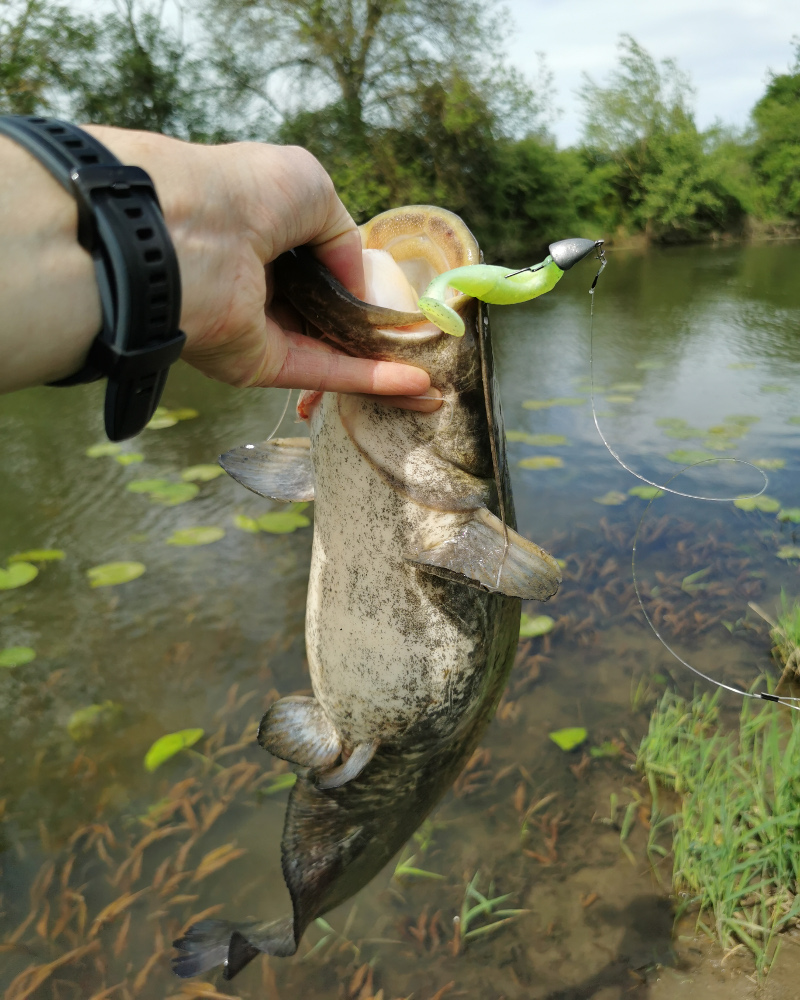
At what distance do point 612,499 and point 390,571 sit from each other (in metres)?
3.22

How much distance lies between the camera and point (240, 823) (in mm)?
2439

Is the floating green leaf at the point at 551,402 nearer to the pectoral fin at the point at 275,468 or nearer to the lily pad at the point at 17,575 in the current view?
the lily pad at the point at 17,575

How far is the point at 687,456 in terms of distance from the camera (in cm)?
459

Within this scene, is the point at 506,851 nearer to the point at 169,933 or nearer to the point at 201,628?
the point at 169,933

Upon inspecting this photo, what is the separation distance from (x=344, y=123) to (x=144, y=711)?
14.6 meters

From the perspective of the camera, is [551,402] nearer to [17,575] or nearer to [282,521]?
[282,521]

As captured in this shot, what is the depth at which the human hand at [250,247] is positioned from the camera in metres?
0.90

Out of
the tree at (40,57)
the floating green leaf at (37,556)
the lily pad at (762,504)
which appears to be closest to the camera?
the floating green leaf at (37,556)

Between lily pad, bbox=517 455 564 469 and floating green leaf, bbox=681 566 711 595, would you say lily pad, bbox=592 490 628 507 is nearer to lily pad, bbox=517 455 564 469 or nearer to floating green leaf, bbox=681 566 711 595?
lily pad, bbox=517 455 564 469

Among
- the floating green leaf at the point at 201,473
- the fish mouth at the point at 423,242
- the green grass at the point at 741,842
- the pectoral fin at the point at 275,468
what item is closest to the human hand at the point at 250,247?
the fish mouth at the point at 423,242

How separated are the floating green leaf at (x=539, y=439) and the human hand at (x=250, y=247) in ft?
12.6

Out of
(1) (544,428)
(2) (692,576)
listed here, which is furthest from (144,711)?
(1) (544,428)

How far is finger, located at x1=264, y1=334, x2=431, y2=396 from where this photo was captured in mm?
1143

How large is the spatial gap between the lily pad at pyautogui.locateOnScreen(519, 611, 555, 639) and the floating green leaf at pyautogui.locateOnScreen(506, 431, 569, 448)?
1.82m
